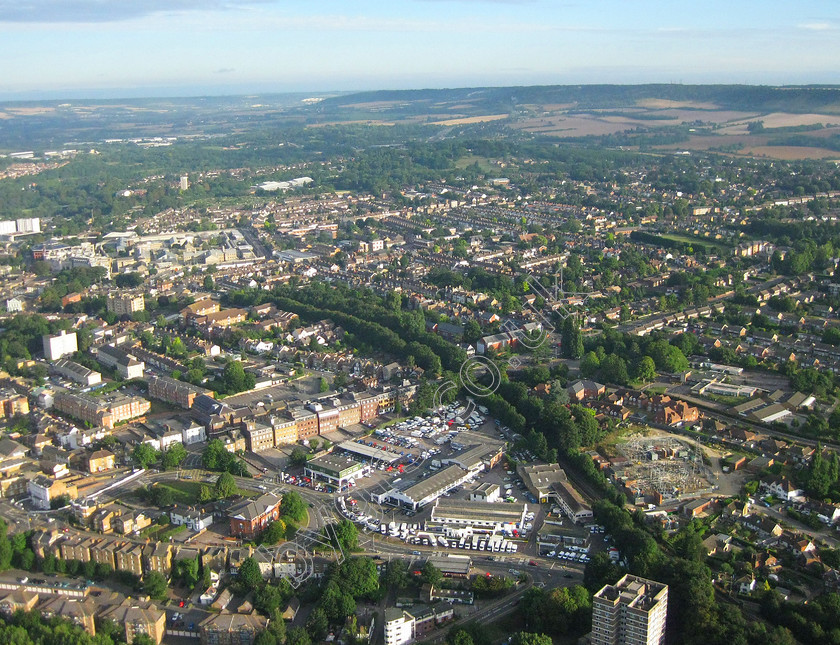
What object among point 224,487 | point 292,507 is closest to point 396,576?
point 292,507

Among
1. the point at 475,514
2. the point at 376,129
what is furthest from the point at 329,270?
the point at 376,129

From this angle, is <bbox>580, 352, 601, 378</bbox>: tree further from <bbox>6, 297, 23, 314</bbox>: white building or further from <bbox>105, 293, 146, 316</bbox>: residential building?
<bbox>6, 297, 23, 314</bbox>: white building

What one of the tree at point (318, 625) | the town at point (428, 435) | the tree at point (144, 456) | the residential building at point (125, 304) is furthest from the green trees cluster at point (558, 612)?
the residential building at point (125, 304)

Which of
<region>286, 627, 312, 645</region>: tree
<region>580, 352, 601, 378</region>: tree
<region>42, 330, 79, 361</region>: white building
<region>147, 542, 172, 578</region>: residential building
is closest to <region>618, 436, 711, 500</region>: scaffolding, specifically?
<region>580, 352, 601, 378</region>: tree

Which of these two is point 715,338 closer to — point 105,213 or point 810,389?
point 810,389

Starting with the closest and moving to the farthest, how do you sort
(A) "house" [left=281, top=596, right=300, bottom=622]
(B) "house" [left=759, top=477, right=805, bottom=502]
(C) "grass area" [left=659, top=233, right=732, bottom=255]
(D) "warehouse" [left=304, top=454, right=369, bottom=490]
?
(A) "house" [left=281, top=596, right=300, bottom=622]
(B) "house" [left=759, top=477, right=805, bottom=502]
(D) "warehouse" [left=304, top=454, right=369, bottom=490]
(C) "grass area" [left=659, top=233, right=732, bottom=255]

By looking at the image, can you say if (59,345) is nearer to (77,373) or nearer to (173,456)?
(77,373)
